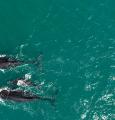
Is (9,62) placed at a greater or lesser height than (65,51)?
lesser

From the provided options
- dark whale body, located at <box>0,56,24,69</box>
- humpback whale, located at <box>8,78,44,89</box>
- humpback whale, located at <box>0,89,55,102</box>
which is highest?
dark whale body, located at <box>0,56,24,69</box>

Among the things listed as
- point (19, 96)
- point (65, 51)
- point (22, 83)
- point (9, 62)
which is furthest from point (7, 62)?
point (65, 51)

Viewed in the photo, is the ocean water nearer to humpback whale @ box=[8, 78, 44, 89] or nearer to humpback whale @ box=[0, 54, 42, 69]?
humpback whale @ box=[0, 54, 42, 69]

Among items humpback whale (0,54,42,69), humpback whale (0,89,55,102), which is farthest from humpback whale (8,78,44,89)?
humpback whale (0,54,42,69)

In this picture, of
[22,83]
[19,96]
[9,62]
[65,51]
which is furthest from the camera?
[65,51]

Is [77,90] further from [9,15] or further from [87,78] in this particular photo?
[9,15]

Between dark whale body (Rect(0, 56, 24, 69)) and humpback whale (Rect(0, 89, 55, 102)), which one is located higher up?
dark whale body (Rect(0, 56, 24, 69))

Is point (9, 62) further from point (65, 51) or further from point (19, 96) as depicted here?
point (65, 51)
